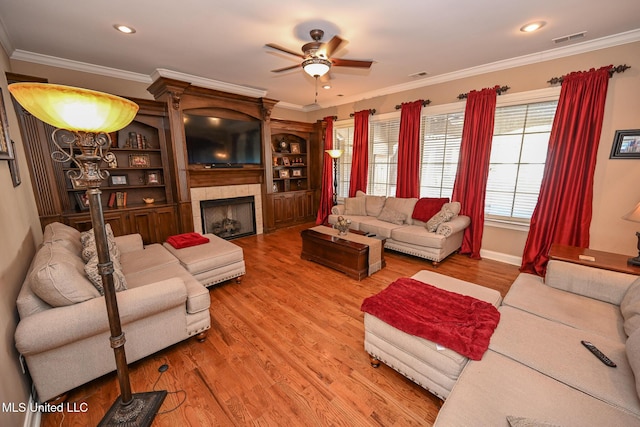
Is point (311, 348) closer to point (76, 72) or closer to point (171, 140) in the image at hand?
point (171, 140)

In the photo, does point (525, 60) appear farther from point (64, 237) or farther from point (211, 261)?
point (64, 237)

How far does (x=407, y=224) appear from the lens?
4.36 metres

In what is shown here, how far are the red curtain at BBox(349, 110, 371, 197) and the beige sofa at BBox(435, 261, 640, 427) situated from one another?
3735 millimetres

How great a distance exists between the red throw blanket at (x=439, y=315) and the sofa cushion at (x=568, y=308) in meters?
0.34

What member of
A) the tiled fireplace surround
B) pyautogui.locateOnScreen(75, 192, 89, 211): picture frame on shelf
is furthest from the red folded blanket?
pyautogui.locateOnScreen(75, 192, 89, 211): picture frame on shelf

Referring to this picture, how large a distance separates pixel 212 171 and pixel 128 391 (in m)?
3.65

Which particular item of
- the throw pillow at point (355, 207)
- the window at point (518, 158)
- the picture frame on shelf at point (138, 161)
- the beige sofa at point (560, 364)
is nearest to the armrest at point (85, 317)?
the beige sofa at point (560, 364)

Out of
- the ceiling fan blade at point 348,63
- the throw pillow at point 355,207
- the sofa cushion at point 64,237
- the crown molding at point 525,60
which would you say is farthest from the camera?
the throw pillow at point 355,207

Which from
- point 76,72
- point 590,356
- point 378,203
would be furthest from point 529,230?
point 76,72

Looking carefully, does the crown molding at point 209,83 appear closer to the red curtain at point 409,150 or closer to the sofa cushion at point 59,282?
the red curtain at point 409,150

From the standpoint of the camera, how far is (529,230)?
3.52 metres

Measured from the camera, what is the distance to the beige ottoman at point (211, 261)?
2754 mm

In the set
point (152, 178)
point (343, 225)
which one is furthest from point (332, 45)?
point (152, 178)

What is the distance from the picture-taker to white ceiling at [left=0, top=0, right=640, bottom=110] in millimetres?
2238
